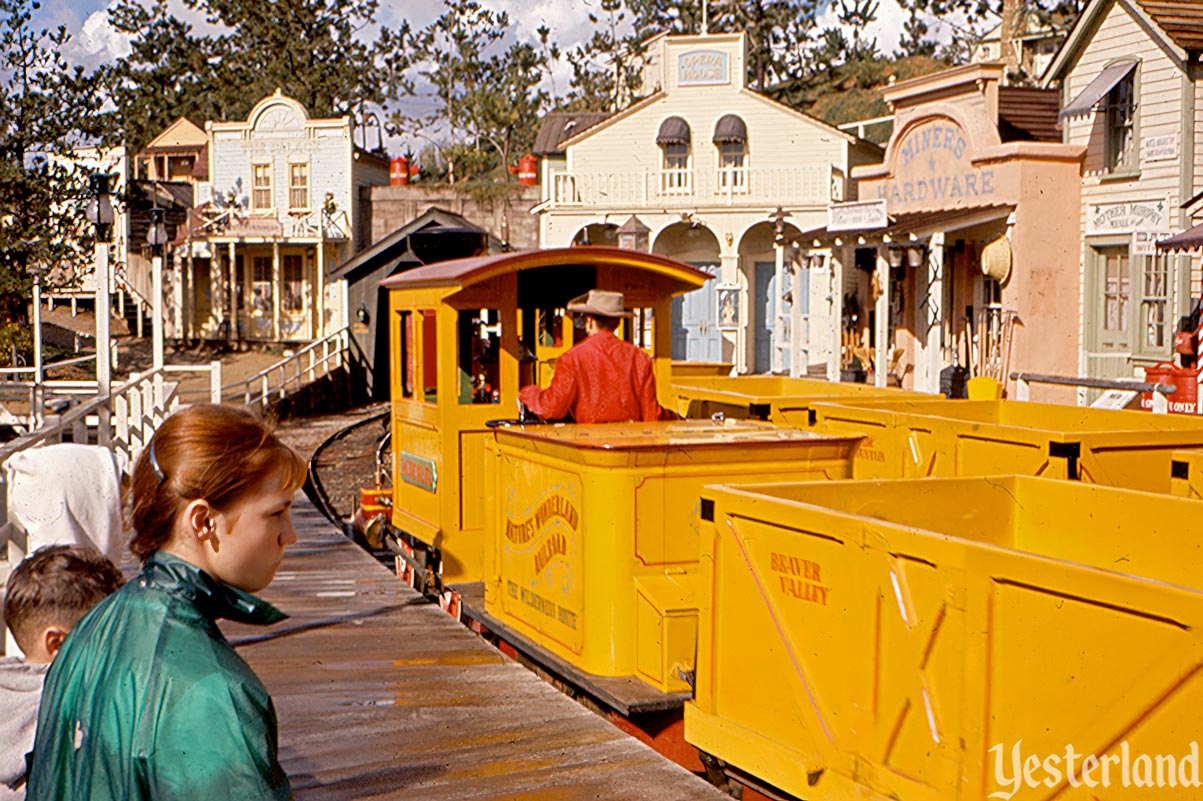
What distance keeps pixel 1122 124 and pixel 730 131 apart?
1549 centimetres

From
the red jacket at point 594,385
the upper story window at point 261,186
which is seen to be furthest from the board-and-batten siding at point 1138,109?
the upper story window at point 261,186

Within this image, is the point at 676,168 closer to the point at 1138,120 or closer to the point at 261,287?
the point at 261,287

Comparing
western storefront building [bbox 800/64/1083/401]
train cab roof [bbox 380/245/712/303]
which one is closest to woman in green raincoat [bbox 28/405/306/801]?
train cab roof [bbox 380/245/712/303]

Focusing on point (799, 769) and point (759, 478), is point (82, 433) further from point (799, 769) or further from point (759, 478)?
point (799, 769)

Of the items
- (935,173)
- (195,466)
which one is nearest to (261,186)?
(935,173)

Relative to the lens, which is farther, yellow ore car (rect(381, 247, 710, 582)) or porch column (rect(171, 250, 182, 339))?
porch column (rect(171, 250, 182, 339))

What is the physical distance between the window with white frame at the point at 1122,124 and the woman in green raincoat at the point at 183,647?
19571 millimetres

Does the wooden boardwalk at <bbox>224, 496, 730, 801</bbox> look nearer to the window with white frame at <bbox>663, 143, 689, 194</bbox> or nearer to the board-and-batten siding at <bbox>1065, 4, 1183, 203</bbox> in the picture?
the board-and-batten siding at <bbox>1065, 4, 1183, 203</bbox>

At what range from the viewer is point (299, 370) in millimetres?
31641

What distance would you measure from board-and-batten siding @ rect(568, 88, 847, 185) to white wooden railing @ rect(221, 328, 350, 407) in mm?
7459

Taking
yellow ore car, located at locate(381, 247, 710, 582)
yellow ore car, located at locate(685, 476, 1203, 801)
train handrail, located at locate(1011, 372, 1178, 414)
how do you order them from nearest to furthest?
yellow ore car, located at locate(685, 476, 1203, 801)
yellow ore car, located at locate(381, 247, 710, 582)
train handrail, located at locate(1011, 372, 1178, 414)

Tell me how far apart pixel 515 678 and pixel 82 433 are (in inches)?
237

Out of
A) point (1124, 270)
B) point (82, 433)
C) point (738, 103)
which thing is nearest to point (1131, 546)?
point (82, 433)

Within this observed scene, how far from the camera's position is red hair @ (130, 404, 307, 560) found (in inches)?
93.4
